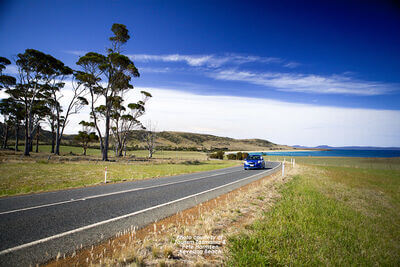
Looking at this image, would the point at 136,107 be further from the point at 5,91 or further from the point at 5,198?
the point at 5,198

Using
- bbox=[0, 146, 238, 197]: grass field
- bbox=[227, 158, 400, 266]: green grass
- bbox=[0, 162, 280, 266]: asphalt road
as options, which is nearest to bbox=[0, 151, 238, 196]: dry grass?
bbox=[0, 146, 238, 197]: grass field

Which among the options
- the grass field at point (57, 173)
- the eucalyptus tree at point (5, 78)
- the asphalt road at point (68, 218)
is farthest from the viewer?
the eucalyptus tree at point (5, 78)

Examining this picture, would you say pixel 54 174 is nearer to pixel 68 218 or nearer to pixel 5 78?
pixel 68 218

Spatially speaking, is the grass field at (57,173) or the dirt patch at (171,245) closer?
the dirt patch at (171,245)

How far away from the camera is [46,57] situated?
26.2 meters

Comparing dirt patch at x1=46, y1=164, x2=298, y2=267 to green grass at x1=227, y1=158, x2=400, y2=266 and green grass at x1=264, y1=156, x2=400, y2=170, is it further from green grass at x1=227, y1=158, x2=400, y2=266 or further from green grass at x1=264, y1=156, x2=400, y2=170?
green grass at x1=264, y1=156, x2=400, y2=170

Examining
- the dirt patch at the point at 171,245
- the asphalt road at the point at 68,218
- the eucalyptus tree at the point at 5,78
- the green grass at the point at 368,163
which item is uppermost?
the eucalyptus tree at the point at 5,78

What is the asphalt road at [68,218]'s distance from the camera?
3515 mm

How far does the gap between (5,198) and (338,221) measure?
12.4m

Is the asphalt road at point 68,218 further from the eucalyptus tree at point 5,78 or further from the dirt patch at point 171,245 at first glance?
the eucalyptus tree at point 5,78

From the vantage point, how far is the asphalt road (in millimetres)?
3515

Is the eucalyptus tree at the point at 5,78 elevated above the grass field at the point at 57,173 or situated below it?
above

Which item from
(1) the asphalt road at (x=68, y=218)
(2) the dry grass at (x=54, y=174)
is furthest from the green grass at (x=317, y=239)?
(2) the dry grass at (x=54, y=174)

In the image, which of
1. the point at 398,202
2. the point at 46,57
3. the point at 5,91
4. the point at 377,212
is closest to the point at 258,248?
the point at 377,212
